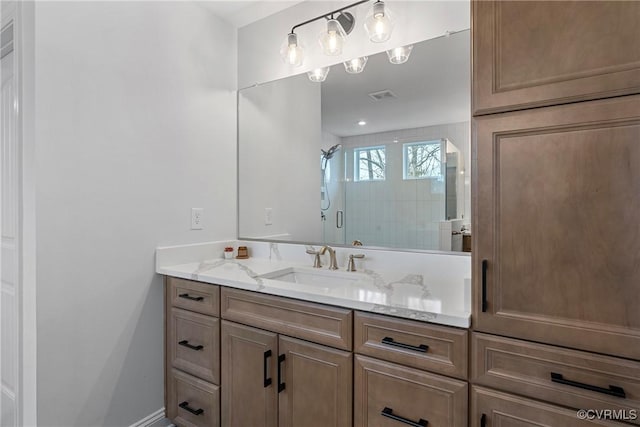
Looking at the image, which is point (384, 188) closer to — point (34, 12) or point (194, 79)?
point (194, 79)

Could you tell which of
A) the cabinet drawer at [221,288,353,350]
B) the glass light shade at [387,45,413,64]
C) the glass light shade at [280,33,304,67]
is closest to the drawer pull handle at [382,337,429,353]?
the cabinet drawer at [221,288,353,350]

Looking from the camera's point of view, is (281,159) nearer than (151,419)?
No

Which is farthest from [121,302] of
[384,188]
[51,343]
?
[384,188]

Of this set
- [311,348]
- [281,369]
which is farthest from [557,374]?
[281,369]

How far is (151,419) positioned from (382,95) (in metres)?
2.14

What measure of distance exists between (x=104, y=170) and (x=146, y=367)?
106cm

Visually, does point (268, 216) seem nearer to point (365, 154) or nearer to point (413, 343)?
point (365, 154)

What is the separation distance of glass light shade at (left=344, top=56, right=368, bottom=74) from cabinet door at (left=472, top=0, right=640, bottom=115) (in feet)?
2.76

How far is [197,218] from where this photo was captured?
6.77 ft

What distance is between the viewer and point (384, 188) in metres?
1.80

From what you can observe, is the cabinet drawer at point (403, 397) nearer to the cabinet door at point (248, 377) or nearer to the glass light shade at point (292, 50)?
the cabinet door at point (248, 377)
